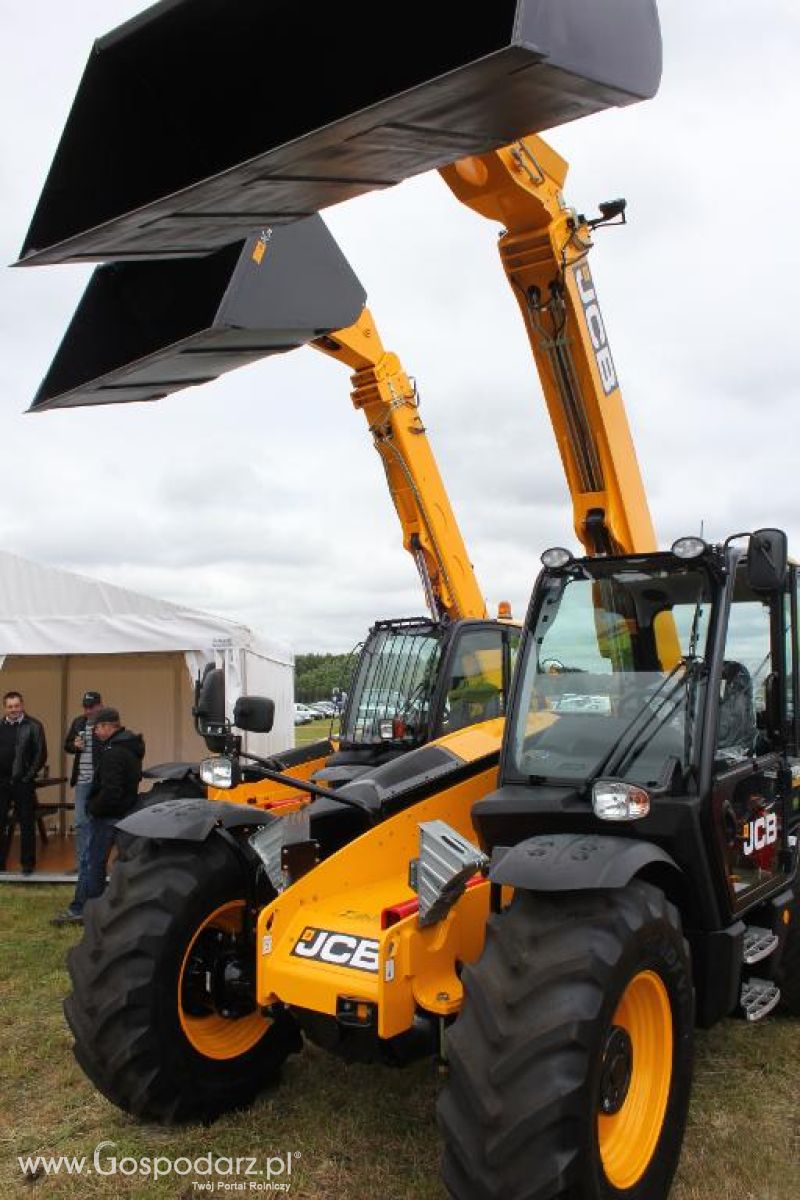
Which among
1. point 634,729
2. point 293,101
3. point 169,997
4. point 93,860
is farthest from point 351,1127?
point 93,860

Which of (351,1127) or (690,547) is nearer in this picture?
(351,1127)

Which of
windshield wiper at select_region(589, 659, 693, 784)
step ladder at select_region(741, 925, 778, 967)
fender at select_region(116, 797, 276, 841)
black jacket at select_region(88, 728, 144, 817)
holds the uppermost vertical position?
windshield wiper at select_region(589, 659, 693, 784)

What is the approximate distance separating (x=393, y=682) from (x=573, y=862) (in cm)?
438

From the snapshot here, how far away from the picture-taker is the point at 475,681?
24.5ft

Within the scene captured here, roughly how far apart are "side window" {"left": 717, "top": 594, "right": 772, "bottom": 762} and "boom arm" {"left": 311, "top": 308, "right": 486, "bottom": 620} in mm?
4588

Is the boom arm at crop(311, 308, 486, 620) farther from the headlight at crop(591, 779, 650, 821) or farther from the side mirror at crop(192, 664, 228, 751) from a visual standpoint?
the headlight at crop(591, 779, 650, 821)

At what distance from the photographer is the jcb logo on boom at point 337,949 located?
11.9ft

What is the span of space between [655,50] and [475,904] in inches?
116

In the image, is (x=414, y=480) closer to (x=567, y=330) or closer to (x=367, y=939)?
(x=567, y=330)

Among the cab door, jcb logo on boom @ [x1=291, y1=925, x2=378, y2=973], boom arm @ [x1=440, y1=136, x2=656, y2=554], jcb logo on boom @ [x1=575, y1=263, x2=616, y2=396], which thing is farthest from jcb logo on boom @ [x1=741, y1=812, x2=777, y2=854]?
jcb logo on boom @ [x1=575, y1=263, x2=616, y2=396]

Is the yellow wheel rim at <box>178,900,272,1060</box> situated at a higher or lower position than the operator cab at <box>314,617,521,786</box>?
lower

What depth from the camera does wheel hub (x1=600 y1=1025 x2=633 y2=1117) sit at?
10.3ft

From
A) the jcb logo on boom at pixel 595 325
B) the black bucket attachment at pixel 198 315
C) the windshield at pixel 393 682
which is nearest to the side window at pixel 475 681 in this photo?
the windshield at pixel 393 682

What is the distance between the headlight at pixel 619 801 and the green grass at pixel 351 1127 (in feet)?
4.35
